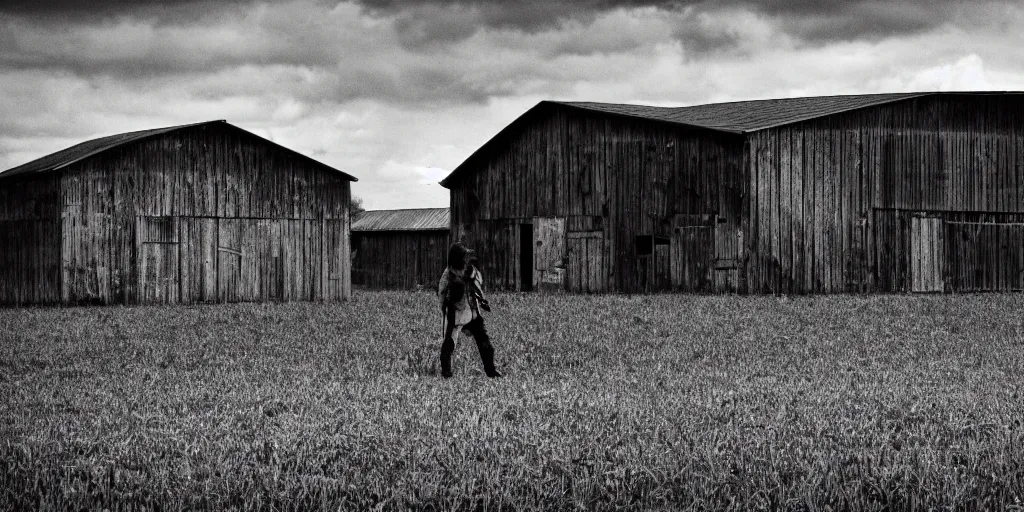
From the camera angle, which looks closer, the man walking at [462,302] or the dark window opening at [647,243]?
the man walking at [462,302]

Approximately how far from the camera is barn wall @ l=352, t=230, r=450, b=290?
157ft

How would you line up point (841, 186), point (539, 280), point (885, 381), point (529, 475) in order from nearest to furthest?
point (529, 475) → point (885, 381) → point (841, 186) → point (539, 280)

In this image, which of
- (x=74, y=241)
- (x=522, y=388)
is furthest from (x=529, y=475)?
(x=74, y=241)

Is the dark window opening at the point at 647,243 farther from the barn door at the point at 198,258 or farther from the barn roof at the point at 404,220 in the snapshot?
the barn roof at the point at 404,220

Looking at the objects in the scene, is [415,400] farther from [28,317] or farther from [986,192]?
[986,192]

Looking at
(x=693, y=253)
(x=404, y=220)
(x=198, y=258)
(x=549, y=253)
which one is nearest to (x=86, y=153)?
(x=198, y=258)

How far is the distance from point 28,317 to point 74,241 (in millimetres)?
5485

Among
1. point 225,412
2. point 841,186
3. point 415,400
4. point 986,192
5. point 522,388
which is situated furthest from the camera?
point 986,192

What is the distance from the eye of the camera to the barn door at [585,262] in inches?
1221

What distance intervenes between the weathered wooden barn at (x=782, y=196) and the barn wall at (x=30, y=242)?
13949 mm

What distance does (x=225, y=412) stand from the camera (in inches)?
339

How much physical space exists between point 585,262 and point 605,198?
2.07 meters

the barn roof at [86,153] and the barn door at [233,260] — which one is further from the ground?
the barn roof at [86,153]

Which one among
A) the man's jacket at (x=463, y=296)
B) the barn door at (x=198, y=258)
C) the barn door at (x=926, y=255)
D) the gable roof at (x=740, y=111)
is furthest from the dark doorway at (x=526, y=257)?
the man's jacket at (x=463, y=296)
